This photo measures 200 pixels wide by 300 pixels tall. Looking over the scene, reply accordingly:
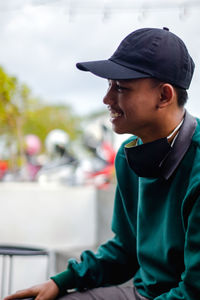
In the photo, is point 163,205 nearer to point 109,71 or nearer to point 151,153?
point 151,153

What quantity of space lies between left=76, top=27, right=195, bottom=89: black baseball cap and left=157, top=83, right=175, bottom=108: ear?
0.6 inches

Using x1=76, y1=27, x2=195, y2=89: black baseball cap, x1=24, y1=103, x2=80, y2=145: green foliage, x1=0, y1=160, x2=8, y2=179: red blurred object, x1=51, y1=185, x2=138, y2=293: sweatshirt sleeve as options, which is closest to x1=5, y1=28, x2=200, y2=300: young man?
x1=76, y1=27, x2=195, y2=89: black baseball cap

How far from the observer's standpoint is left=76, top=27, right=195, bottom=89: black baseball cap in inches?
46.4

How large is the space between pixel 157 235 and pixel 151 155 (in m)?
0.21

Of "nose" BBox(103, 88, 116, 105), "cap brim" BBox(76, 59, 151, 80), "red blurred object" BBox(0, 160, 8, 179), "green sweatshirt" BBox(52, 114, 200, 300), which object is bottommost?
"red blurred object" BBox(0, 160, 8, 179)

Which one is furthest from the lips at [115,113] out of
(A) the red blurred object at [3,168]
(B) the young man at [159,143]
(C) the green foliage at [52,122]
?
(C) the green foliage at [52,122]

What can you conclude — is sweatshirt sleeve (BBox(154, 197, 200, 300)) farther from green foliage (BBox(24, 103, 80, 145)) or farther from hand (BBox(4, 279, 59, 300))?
green foliage (BBox(24, 103, 80, 145))

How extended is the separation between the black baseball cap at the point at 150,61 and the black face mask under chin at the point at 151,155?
16cm

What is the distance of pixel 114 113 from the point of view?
4.16 feet

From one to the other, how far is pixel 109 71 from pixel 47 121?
20.4 meters

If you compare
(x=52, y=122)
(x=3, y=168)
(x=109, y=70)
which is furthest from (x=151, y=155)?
(x=52, y=122)

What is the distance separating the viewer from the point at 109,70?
1207mm

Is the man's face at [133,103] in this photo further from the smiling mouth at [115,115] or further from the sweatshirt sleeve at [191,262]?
the sweatshirt sleeve at [191,262]

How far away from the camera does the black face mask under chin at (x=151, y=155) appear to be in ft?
3.93
